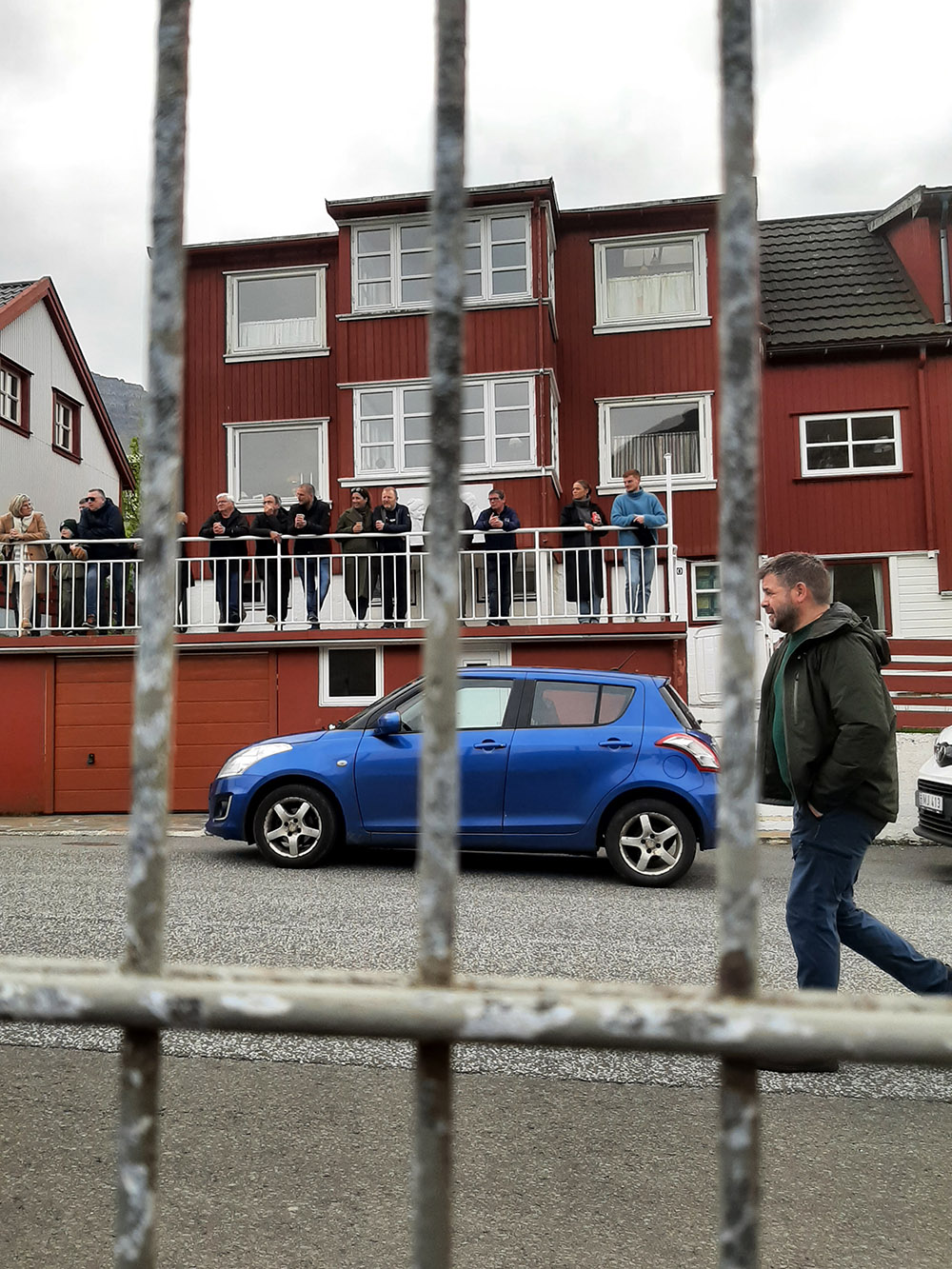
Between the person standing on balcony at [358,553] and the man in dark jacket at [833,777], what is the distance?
11.3 m

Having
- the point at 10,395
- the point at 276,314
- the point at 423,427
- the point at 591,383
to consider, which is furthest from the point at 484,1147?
the point at 10,395

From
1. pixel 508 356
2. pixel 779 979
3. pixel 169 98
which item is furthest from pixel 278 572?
pixel 169 98

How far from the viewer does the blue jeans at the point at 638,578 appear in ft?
49.5

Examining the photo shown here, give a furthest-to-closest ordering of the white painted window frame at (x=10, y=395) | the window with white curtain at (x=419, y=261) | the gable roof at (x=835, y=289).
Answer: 1. the white painted window frame at (x=10, y=395)
2. the gable roof at (x=835, y=289)
3. the window with white curtain at (x=419, y=261)

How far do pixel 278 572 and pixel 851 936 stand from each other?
1204cm

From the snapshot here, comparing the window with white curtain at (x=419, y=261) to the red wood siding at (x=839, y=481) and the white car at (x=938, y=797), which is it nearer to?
the red wood siding at (x=839, y=481)

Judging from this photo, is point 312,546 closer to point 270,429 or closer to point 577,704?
point 270,429

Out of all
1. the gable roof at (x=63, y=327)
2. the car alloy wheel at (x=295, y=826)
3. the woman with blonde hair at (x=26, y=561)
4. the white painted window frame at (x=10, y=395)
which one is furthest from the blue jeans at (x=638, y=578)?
the gable roof at (x=63, y=327)

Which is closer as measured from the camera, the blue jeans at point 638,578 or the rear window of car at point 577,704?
the rear window of car at point 577,704

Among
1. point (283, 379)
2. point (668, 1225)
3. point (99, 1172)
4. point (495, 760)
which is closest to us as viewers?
point (668, 1225)

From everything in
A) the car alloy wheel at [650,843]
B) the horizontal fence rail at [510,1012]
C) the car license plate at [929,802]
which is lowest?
the car alloy wheel at [650,843]

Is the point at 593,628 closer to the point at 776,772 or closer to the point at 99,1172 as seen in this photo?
the point at 776,772

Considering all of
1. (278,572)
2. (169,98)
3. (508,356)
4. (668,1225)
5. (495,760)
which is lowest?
(668,1225)

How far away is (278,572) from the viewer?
15.5 metres
